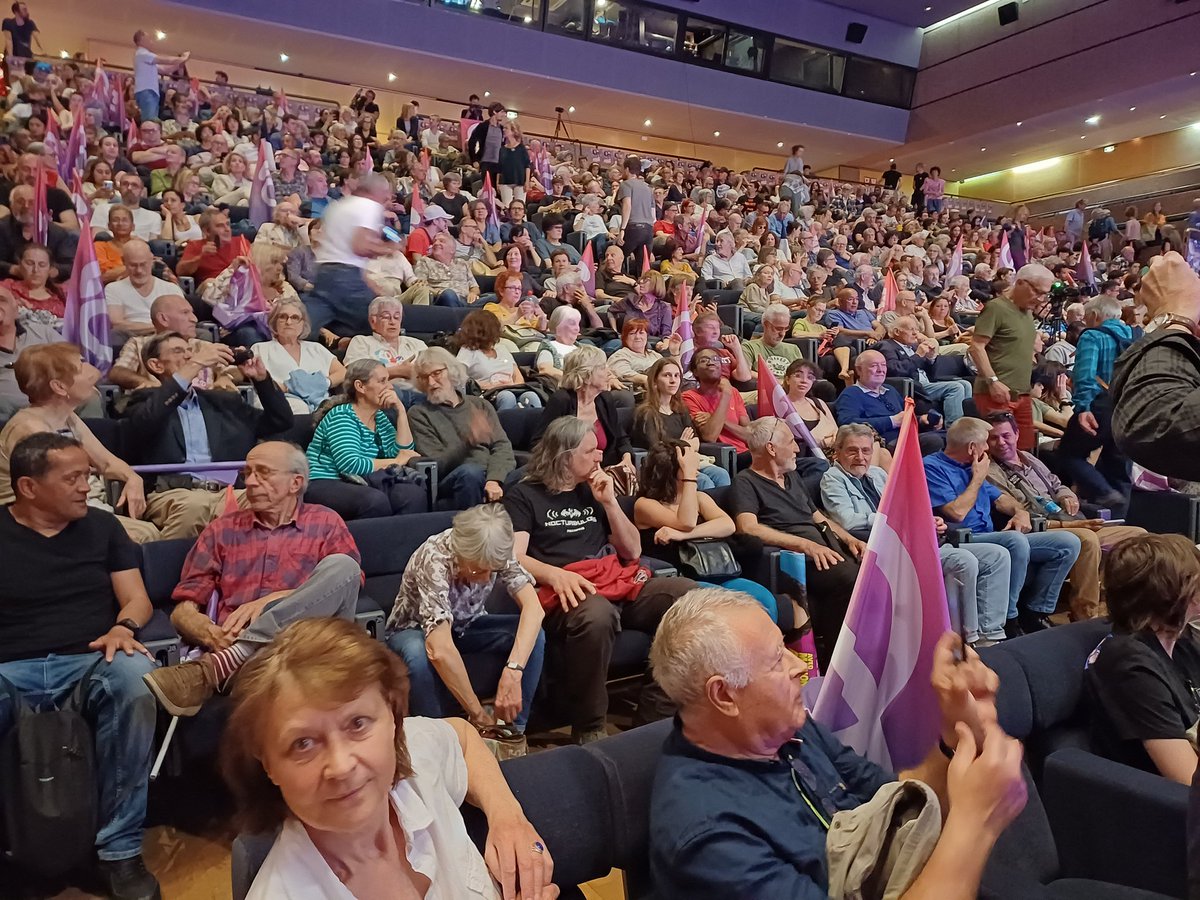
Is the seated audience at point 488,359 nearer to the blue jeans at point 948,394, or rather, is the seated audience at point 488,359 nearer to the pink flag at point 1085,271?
the blue jeans at point 948,394

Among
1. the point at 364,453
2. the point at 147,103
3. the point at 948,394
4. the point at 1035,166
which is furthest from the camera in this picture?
the point at 1035,166

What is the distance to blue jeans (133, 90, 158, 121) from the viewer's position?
25.5ft

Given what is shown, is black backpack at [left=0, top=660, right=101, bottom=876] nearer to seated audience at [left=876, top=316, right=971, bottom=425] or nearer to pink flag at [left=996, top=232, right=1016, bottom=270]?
seated audience at [left=876, top=316, right=971, bottom=425]

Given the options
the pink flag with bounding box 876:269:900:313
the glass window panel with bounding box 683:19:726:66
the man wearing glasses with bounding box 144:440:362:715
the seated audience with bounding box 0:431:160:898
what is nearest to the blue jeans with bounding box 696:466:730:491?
the man wearing glasses with bounding box 144:440:362:715

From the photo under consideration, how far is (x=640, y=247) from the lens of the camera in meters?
7.93

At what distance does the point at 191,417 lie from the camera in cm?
305

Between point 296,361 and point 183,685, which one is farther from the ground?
point 296,361

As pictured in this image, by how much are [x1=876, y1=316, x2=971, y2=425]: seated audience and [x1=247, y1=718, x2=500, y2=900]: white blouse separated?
4669 millimetres

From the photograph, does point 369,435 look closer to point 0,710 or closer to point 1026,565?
point 0,710

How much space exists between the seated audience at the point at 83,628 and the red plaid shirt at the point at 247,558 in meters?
0.14

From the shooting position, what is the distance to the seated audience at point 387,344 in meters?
3.95

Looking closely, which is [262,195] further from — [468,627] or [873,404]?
[468,627]

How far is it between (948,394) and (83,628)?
4.99 m

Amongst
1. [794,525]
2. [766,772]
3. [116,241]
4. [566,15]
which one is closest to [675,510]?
[794,525]
